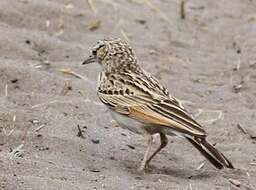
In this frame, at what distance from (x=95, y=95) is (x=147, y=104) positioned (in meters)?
1.70

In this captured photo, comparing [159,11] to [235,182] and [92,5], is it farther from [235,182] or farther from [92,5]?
[235,182]

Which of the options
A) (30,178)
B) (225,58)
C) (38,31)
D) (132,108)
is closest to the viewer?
(30,178)

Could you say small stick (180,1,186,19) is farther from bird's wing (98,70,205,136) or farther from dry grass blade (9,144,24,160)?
dry grass blade (9,144,24,160)

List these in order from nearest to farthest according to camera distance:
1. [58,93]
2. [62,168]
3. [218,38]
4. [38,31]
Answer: [62,168], [58,93], [38,31], [218,38]

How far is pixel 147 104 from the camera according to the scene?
271 inches

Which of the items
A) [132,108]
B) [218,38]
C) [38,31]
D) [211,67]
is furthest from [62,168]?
[218,38]

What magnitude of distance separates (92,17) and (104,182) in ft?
16.3

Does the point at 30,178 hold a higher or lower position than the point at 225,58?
higher

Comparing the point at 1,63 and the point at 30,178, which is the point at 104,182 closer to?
the point at 30,178

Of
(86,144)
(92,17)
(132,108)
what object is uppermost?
(132,108)

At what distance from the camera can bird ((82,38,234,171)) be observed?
669 cm

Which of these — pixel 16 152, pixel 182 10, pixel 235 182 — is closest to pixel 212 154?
pixel 235 182

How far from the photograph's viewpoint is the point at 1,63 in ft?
27.7

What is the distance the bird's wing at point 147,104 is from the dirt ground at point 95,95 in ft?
1.28
